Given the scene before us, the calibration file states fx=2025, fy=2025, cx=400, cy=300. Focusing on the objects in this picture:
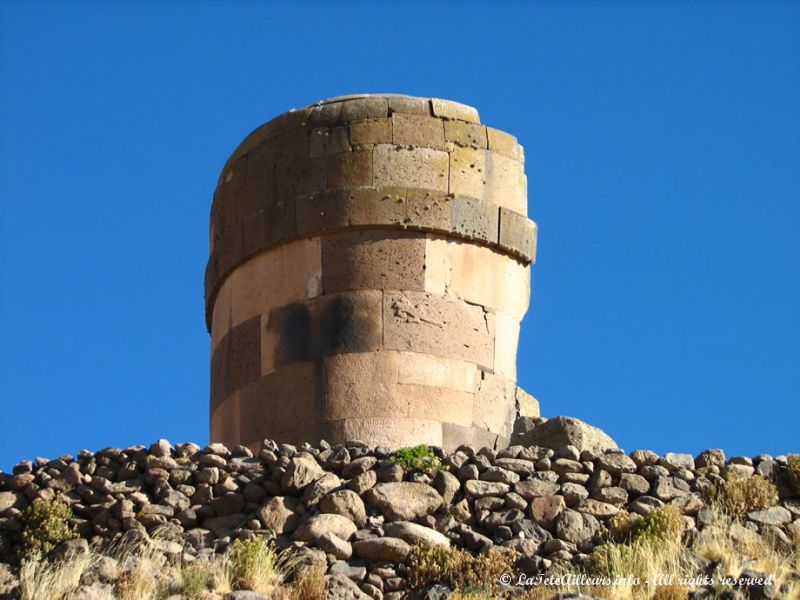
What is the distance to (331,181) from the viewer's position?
1777 centimetres

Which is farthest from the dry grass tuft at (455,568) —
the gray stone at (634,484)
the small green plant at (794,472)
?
the small green plant at (794,472)

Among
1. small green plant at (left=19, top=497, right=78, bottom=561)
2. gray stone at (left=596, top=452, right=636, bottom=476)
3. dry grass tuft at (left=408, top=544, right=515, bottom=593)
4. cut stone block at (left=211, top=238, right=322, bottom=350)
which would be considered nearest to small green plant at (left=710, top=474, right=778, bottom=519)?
gray stone at (left=596, top=452, right=636, bottom=476)

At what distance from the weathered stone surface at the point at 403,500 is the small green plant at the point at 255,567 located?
993 mm

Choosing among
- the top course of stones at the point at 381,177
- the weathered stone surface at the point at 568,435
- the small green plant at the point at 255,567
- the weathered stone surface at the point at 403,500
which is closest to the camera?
the small green plant at the point at 255,567

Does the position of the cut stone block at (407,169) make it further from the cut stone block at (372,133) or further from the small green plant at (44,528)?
the small green plant at (44,528)

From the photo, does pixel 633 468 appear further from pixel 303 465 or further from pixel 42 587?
pixel 42 587

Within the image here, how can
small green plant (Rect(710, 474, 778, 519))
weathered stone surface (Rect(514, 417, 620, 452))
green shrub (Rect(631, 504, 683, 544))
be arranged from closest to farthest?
1. green shrub (Rect(631, 504, 683, 544))
2. small green plant (Rect(710, 474, 778, 519))
3. weathered stone surface (Rect(514, 417, 620, 452))

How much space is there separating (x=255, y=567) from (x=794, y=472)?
14.3 feet

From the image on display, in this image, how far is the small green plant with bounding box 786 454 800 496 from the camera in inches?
617

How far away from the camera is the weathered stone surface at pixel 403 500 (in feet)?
49.6

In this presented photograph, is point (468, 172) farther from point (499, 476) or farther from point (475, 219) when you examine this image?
point (499, 476)

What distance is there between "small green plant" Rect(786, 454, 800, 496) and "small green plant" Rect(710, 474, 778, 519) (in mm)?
190

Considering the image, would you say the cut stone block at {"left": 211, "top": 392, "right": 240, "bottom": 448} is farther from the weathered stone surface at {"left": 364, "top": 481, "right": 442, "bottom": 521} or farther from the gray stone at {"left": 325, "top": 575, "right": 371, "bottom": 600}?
the gray stone at {"left": 325, "top": 575, "right": 371, "bottom": 600}

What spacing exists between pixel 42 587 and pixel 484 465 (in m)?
3.61
